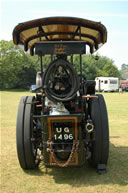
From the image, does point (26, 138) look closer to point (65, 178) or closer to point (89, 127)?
point (65, 178)

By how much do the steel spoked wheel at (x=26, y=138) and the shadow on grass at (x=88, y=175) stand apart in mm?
237

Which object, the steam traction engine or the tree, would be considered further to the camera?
the tree

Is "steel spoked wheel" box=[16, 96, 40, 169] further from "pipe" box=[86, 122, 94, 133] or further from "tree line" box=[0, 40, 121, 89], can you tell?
"tree line" box=[0, 40, 121, 89]

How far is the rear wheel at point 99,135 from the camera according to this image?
179 inches

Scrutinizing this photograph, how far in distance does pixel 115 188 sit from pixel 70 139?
108 centimetres

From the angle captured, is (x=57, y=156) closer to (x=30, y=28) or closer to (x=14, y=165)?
(x=14, y=165)

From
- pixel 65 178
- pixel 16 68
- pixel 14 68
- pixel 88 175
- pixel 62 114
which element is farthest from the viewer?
pixel 16 68

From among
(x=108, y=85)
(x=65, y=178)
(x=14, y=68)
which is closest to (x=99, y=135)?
(x=65, y=178)

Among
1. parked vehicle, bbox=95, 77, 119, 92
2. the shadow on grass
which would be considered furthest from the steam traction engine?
parked vehicle, bbox=95, 77, 119, 92

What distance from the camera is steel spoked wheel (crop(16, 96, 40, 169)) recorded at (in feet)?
15.1

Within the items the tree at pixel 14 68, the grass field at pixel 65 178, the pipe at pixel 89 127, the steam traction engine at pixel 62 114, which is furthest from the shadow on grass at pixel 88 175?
the tree at pixel 14 68

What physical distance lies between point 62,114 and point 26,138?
36.8 inches

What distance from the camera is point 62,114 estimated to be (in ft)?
13.8

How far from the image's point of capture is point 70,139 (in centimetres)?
430
